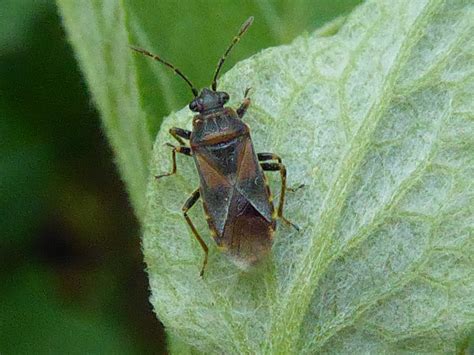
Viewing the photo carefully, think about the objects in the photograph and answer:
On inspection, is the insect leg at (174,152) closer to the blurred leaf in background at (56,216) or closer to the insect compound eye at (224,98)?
the insect compound eye at (224,98)

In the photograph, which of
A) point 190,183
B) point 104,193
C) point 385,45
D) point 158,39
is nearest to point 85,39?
point 158,39

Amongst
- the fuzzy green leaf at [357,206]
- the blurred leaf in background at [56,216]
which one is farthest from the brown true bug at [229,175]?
the blurred leaf in background at [56,216]

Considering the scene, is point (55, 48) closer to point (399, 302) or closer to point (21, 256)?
point (21, 256)

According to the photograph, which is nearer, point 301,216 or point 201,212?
point 301,216

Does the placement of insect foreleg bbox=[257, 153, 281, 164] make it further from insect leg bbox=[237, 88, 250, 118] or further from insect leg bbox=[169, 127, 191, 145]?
insect leg bbox=[169, 127, 191, 145]

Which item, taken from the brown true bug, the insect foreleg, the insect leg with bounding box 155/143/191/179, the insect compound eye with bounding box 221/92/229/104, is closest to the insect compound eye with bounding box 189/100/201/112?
the brown true bug

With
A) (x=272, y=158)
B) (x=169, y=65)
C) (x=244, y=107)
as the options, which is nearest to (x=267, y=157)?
(x=272, y=158)

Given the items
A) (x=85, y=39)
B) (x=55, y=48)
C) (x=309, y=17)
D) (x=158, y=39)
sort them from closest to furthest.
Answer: (x=85, y=39) < (x=158, y=39) < (x=309, y=17) < (x=55, y=48)
